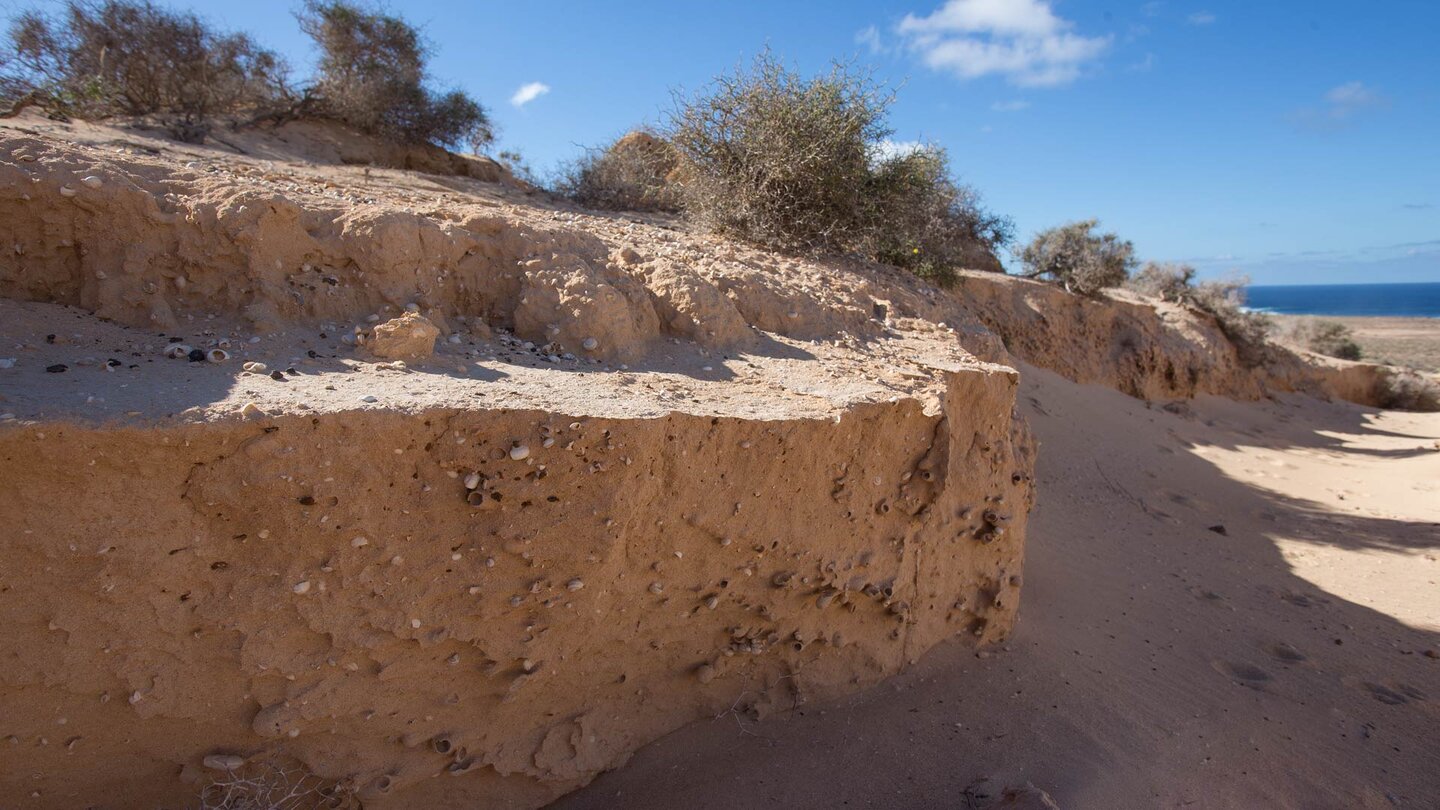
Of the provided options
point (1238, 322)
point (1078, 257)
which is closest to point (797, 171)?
point (1078, 257)

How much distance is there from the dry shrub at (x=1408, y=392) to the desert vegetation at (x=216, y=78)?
1635 cm

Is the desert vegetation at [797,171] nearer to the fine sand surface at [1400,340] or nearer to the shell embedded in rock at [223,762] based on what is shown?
the shell embedded in rock at [223,762]

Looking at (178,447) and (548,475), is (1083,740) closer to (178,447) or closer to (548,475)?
(548,475)

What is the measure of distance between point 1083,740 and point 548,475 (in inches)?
101

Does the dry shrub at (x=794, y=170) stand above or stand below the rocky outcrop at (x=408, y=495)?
above

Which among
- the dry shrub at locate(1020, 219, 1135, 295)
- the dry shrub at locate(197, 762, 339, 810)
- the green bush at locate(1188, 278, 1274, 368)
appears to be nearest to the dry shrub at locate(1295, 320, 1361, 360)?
the green bush at locate(1188, 278, 1274, 368)

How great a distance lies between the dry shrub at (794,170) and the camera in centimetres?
511

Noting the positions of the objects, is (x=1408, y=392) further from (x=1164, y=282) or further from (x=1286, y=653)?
(x=1286, y=653)

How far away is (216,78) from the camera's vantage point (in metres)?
8.55

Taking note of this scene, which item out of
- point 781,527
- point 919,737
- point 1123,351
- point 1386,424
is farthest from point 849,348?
point 1386,424

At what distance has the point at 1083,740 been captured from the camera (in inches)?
126

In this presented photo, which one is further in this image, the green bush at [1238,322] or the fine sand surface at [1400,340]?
the fine sand surface at [1400,340]

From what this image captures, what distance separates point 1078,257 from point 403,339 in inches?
422

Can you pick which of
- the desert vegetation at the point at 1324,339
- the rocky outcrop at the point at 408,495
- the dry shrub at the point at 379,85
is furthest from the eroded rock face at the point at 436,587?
the desert vegetation at the point at 1324,339
